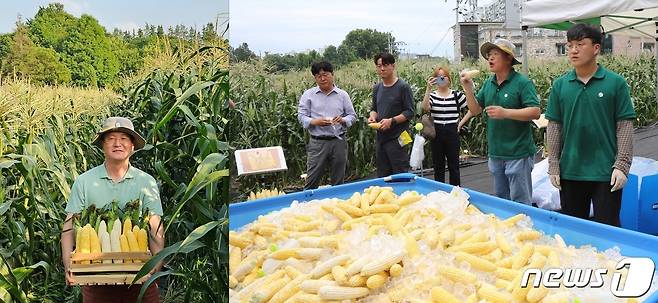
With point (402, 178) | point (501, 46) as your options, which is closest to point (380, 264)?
point (402, 178)

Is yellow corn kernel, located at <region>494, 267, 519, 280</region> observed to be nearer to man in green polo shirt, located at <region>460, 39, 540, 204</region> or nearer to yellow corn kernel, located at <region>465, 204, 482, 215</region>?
yellow corn kernel, located at <region>465, 204, 482, 215</region>

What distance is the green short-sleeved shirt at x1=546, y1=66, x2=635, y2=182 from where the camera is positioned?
5.27 ft

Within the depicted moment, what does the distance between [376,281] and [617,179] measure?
0.94m

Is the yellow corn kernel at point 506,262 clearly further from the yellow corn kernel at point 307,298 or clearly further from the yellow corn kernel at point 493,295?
the yellow corn kernel at point 307,298

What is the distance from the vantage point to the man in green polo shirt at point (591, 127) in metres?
1.60

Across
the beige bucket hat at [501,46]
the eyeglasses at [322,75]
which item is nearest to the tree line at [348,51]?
the eyeglasses at [322,75]

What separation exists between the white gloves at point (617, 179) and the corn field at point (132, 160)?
108 centimetres

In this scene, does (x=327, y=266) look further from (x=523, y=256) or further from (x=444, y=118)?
(x=444, y=118)

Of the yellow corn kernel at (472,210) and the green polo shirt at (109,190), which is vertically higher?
the green polo shirt at (109,190)

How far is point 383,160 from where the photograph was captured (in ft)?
7.00

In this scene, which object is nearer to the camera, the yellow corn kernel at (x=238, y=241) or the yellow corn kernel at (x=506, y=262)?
the yellow corn kernel at (x=506, y=262)

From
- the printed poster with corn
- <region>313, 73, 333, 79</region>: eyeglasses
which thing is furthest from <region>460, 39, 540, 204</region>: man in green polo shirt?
the printed poster with corn

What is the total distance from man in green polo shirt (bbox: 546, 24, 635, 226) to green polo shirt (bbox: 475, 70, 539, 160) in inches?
7.5

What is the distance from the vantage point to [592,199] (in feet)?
5.75
